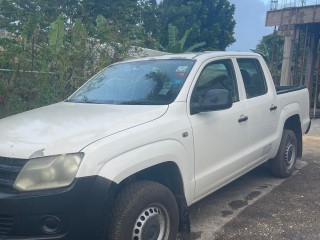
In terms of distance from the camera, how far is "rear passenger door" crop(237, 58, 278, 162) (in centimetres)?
446

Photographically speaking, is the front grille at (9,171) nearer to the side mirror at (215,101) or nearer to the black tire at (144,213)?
the black tire at (144,213)

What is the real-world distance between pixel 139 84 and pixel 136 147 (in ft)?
3.79

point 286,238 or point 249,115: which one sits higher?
point 249,115

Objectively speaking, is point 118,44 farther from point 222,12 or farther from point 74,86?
point 222,12

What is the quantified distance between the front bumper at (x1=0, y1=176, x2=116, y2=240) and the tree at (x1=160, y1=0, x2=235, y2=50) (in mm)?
18908

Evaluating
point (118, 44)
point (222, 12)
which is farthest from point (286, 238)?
point (222, 12)

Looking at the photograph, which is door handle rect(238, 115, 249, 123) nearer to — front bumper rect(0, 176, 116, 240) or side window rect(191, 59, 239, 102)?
side window rect(191, 59, 239, 102)

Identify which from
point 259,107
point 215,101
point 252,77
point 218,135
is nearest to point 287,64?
point 252,77

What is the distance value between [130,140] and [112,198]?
1.47 feet

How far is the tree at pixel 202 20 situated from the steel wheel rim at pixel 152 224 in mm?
18422

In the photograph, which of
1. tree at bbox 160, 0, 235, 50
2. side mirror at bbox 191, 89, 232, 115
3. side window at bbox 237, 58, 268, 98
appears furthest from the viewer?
tree at bbox 160, 0, 235, 50

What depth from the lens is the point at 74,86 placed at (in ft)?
24.8

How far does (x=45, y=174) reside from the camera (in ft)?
8.31

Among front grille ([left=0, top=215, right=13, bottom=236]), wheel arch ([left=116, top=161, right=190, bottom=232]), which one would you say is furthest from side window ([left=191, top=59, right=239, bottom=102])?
front grille ([left=0, top=215, right=13, bottom=236])
